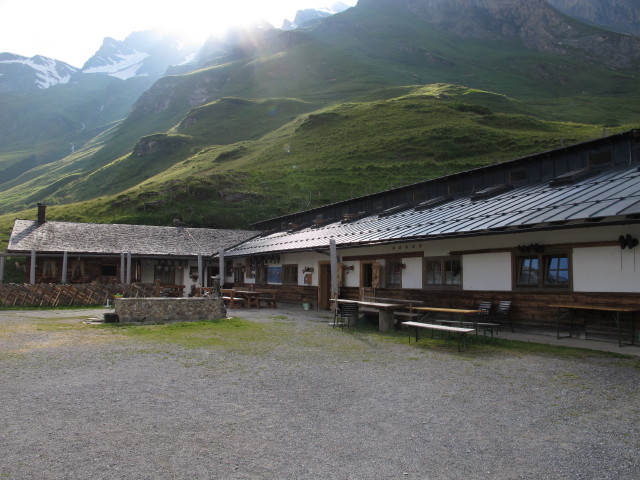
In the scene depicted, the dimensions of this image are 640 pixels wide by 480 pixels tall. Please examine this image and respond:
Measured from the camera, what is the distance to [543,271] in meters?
11.2

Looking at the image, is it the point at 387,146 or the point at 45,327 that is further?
the point at 387,146

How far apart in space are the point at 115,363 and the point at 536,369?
22.7 ft

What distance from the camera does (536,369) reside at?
7.49m

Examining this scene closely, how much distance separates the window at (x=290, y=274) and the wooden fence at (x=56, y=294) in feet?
24.5

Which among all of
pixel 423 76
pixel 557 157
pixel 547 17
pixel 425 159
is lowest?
pixel 557 157

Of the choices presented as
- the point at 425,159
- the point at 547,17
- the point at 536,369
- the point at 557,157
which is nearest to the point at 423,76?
the point at 547,17

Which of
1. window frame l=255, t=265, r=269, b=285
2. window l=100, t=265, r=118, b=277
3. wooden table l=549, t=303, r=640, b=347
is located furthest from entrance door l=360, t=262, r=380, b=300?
window l=100, t=265, r=118, b=277

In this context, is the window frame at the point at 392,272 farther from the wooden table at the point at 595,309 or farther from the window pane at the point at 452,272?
the wooden table at the point at 595,309

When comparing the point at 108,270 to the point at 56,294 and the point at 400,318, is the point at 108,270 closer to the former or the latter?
the point at 56,294

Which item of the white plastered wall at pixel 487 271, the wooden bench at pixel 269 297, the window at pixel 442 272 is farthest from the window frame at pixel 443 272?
the wooden bench at pixel 269 297

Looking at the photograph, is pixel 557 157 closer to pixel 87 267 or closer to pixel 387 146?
pixel 87 267

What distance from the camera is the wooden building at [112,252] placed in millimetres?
26562

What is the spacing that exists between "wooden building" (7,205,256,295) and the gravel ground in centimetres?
1882

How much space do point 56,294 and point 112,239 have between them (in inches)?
326
